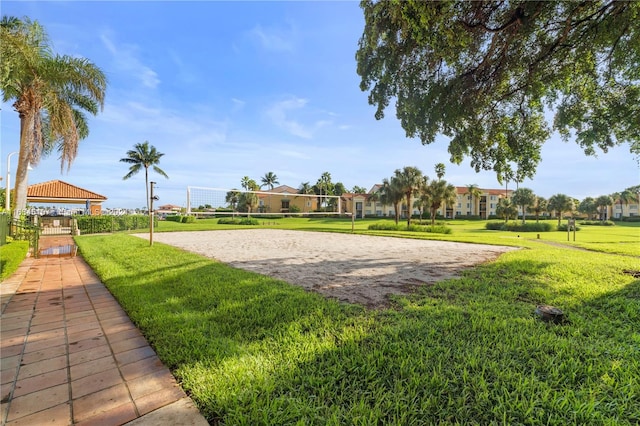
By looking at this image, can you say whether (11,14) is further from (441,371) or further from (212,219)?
(212,219)

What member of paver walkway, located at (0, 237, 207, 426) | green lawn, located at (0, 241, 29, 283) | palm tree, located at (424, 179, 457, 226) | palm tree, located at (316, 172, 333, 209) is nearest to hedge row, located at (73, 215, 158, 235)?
green lawn, located at (0, 241, 29, 283)

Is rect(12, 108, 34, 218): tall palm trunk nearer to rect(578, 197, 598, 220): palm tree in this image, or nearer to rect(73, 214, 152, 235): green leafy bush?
rect(73, 214, 152, 235): green leafy bush

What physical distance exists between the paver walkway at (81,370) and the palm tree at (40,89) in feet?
31.1

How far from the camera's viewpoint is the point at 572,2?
190 inches

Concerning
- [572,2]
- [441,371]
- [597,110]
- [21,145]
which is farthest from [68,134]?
[597,110]

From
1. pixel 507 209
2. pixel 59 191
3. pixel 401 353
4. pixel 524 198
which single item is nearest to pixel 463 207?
pixel 507 209

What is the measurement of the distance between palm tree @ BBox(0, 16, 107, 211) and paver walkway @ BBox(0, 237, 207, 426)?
947cm

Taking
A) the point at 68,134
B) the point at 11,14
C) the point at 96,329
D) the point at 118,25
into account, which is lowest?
the point at 96,329

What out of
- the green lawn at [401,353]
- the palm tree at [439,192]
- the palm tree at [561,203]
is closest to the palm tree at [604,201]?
the palm tree at [561,203]

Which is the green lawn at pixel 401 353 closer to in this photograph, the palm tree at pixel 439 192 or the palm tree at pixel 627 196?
the palm tree at pixel 439 192

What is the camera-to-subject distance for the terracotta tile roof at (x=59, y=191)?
22172mm

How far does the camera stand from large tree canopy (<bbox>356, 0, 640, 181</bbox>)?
15.6 feet

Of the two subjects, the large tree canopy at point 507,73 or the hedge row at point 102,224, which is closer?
the large tree canopy at point 507,73

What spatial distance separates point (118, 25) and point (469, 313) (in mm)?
9406
